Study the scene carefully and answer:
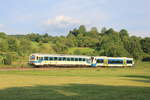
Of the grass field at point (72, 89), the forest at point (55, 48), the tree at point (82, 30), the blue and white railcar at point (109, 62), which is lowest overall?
the grass field at point (72, 89)

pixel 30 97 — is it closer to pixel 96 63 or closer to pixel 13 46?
pixel 96 63

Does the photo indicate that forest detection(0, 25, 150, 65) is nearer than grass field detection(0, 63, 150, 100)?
No

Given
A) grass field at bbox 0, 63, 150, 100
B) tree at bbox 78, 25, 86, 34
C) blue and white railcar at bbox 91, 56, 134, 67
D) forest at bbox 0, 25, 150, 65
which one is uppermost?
tree at bbox 78, 25, 86, 34

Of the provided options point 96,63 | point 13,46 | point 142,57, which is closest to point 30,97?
point 96,63

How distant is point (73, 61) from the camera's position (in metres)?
57.9

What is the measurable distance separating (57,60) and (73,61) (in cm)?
445

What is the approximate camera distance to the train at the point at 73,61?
171 ft

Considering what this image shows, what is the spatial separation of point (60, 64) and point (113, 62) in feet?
53.5

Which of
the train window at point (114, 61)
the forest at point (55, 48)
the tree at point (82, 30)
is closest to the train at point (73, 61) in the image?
the train window at point (114, 61)

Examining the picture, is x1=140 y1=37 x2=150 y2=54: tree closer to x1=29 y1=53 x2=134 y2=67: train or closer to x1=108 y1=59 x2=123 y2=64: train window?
x1=29 y1=53 x2=134 y2=67: train

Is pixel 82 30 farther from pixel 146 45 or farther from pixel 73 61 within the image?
pixel 73 61

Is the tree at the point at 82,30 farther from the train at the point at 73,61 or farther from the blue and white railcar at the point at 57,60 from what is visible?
the blue and white railcar at the point at 57,60

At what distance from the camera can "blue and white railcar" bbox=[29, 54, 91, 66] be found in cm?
5191

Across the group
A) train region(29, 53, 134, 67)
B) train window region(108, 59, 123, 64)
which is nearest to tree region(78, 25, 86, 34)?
train region(29, 53, 134, 67)
